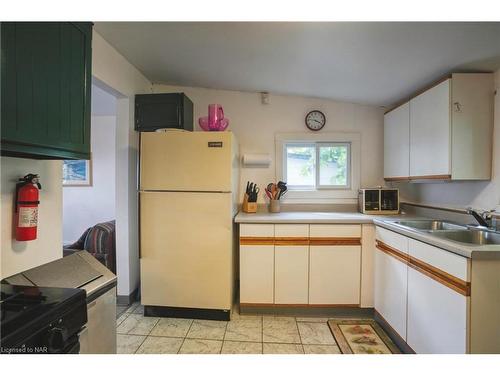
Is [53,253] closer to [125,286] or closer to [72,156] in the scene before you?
[72,156]

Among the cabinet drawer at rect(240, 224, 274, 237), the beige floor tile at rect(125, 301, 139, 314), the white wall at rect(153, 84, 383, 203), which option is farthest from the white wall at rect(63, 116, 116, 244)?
the cabinet drawer at rect(240, 224, 274, 237)

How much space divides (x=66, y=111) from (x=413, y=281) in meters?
2.22

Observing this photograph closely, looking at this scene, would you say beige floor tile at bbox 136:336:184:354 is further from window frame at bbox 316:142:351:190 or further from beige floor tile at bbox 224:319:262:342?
window frame at bbox 316:142:351:190

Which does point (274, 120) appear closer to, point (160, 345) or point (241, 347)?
point (241, 347)

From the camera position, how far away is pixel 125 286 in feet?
7.64

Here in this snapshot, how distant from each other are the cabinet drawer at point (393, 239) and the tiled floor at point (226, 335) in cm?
87

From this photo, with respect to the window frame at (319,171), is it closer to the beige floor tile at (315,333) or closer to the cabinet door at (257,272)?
the cabinet door at (257,272)

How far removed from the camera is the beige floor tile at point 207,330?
189 centimetres

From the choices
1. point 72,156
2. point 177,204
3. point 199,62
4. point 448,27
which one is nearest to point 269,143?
point 199,62

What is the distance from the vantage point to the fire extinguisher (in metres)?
1.14

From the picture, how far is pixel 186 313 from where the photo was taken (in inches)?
84.5

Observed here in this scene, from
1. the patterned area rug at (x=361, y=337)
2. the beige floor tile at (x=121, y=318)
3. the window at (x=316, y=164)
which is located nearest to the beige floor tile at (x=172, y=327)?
the beige floor tile at (x=121, y=318)

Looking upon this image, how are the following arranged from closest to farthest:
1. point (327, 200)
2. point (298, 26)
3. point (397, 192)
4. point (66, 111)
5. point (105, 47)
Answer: point (66, 111)
point (298, 26)
point (105, 47)
point (397, 192)
point (327, 200)

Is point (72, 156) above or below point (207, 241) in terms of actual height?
above
